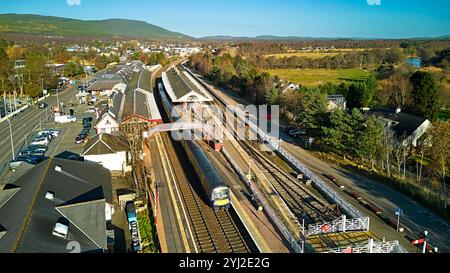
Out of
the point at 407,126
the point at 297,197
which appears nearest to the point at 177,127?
the point at 297,197

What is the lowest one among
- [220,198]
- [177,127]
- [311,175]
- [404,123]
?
[311,175]

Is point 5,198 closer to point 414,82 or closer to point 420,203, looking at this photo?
point 420,203

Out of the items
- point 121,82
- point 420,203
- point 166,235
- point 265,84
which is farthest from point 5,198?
point 121,82

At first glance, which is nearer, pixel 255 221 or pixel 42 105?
pixel 255 221

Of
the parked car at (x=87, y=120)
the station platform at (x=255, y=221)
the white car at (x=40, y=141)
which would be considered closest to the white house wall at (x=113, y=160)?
the station platform at (x=255, y=221)

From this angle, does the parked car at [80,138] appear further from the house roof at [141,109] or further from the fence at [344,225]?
the fence at [344,225]

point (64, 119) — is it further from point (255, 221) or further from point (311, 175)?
point (255, 221)

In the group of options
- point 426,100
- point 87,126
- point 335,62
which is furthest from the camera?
point 335,62

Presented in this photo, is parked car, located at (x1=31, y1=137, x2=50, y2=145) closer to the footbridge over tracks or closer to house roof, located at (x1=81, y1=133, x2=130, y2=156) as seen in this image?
house roof, located at (x1=81, y1=133, x2=130, y2=156)
